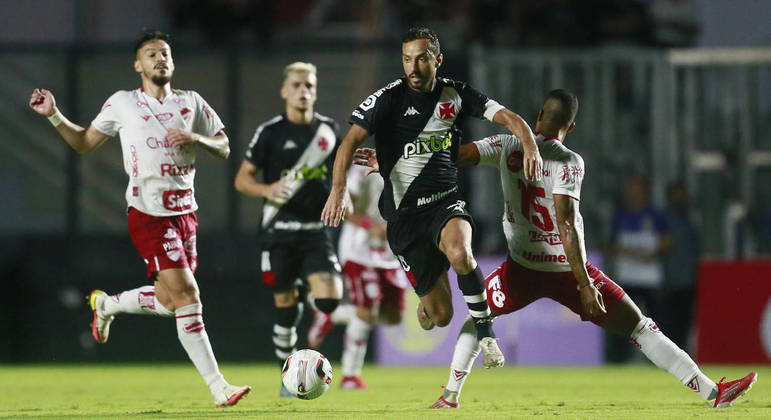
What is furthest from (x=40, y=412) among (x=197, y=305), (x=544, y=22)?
(x=544, y=22)

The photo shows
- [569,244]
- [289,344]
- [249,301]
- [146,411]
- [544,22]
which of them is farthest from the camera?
[544,22]

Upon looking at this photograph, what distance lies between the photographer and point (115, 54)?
14125 mm

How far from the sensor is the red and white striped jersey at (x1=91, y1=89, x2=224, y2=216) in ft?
25.0

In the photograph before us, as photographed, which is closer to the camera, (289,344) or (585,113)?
(289,344)

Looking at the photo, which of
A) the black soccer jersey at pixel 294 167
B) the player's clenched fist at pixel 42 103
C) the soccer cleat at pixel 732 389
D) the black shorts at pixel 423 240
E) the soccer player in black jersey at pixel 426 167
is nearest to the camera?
the soccer cleat at pixel 732 389

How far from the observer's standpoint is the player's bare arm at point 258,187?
8.80m

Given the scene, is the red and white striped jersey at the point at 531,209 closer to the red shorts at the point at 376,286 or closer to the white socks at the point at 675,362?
the white socks at the point at 675,362

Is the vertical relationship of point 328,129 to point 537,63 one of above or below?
below

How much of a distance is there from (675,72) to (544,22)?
289cm

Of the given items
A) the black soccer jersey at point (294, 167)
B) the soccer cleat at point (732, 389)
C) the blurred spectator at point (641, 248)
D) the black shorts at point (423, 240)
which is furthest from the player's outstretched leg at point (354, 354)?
the blurred spectator at point (641, 248)

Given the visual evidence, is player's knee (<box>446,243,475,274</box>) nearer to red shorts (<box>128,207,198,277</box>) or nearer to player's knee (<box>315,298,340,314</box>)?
red shorts (<box>128,207,198,277</box>)

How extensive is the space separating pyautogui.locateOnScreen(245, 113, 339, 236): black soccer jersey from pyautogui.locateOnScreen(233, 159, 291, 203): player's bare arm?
5 cm

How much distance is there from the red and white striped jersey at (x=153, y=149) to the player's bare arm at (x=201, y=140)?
0.36ft

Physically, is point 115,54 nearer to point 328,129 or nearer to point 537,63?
point 537,63
